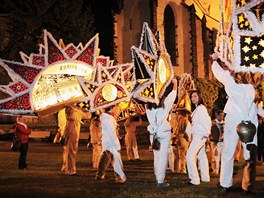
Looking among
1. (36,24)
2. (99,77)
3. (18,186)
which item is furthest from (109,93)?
(36,24)

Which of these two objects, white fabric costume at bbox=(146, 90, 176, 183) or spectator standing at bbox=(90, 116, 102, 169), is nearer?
white fabric costume at bbox=(146, 90, 176, 183)

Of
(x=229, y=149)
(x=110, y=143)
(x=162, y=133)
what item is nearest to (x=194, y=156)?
(x=162, y=133)

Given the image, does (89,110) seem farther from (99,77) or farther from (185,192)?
(185,192)

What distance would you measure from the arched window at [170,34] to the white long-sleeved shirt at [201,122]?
29677mm

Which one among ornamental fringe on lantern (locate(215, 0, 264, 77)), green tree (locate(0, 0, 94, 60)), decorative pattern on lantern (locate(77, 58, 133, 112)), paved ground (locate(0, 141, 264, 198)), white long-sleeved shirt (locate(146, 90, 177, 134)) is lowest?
paved ground (locate(0, 141, 264, 198))

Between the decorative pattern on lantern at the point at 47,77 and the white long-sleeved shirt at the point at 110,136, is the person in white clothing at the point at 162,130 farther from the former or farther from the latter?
the decorative pattern on lantern at the point at 47,77

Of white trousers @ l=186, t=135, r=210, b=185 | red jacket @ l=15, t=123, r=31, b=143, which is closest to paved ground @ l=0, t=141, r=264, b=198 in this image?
A: white trousers @ l=186, t=135, r=210, b=185

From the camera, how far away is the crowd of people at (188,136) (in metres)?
8.30

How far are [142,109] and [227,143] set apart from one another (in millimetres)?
5693

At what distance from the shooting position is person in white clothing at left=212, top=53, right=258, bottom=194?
825 cm

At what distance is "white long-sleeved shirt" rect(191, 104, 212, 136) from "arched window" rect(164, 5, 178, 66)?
29677 mm

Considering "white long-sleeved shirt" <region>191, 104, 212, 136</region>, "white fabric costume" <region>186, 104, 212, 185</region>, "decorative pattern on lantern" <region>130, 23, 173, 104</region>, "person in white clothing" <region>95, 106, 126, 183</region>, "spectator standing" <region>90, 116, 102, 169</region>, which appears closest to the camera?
"white fabric costume" <region>186, 104, 212, 185</region>

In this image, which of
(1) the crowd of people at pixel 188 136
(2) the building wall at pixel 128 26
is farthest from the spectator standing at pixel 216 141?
(2) the building wall at pixel 128 26

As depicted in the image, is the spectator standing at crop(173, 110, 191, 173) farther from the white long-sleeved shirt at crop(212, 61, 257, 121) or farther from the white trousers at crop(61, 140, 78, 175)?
the white long-sleeved shirt at crop(212, 61, 257, 121)
